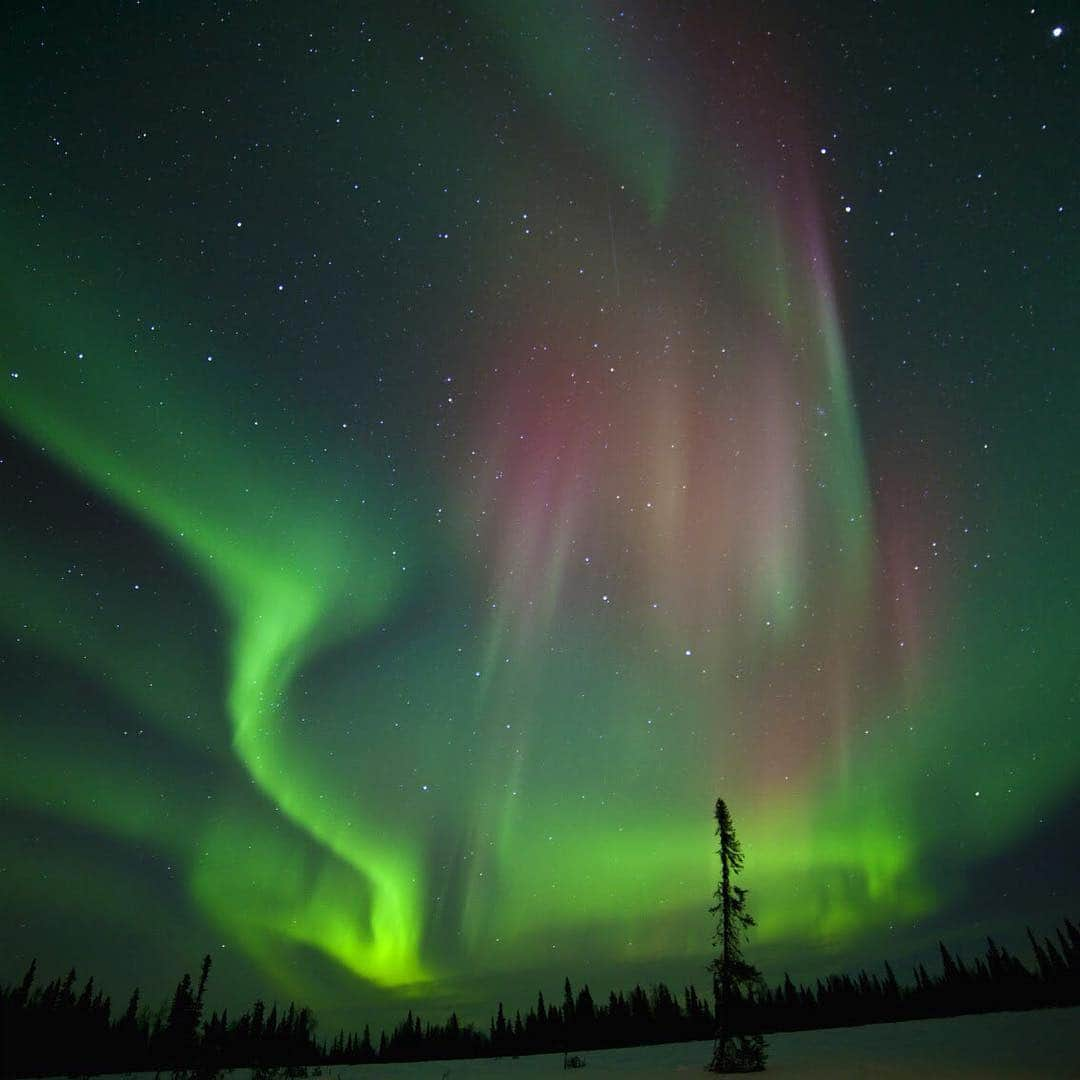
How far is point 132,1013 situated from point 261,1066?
353 feet

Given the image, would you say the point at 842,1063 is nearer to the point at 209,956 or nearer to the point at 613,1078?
the point at 613,1078

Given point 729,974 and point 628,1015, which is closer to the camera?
Answer: point 729,974

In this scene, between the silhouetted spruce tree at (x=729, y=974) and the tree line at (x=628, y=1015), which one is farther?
the tree line at (x=628, y=1015)

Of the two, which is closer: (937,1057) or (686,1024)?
(937,1057)

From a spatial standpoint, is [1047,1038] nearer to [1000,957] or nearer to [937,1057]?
[937,1057]

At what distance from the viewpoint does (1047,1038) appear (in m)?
27.7

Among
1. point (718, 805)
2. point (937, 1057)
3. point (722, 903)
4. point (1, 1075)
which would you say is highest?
point (718, 805)

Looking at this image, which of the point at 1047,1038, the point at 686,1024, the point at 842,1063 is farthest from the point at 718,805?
the point at 686,1024

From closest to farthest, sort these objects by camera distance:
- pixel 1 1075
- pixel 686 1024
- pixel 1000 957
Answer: pixel 1 1075, pixel 686 1024, pixel 1000 957

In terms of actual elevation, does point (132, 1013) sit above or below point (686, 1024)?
above

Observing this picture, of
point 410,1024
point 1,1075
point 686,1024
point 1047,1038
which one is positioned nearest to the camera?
point 1,1075

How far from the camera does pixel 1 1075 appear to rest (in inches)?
412

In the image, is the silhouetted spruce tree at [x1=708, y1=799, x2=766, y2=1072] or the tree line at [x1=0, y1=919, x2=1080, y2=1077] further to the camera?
the tree line at [x1=0, y1=919, x2=1080, y2=1077]

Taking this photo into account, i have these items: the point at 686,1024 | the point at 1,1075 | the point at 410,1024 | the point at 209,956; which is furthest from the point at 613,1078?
the point at 410,1024
